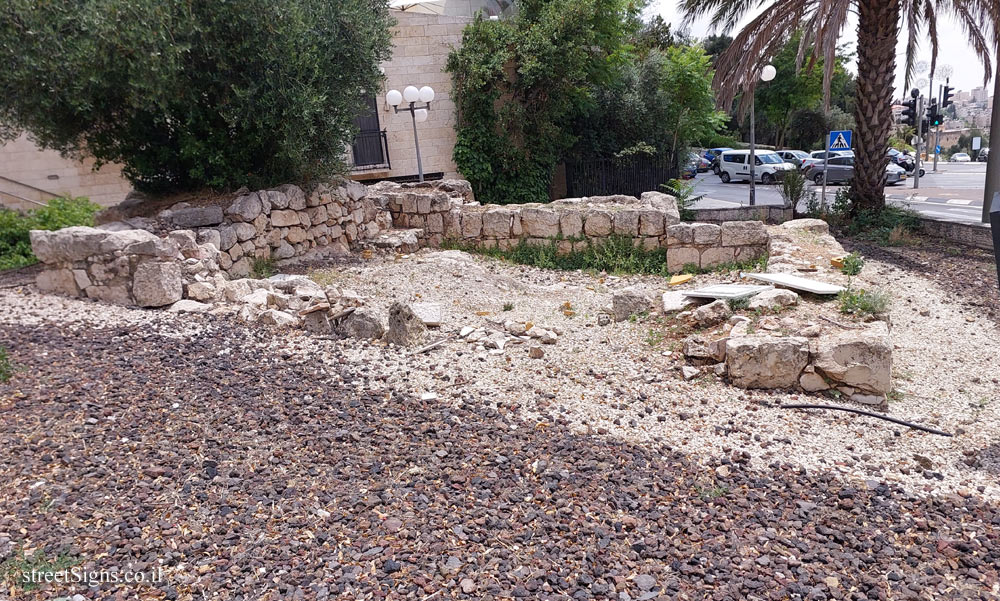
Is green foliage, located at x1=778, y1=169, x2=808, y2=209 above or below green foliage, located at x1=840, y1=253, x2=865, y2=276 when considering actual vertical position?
above

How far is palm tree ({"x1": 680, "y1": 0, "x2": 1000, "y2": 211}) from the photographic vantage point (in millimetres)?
10797

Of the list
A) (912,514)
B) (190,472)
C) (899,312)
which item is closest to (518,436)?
(190,472)

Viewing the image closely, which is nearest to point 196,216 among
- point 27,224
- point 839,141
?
point 27,224

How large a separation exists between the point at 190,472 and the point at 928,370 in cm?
551

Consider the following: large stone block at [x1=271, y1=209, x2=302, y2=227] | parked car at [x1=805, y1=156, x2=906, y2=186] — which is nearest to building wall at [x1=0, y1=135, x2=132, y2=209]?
large stone block at [x1=271, y1=209, x2=302, y2=227]

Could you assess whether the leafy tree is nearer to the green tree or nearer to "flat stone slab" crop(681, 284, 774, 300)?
the green tree

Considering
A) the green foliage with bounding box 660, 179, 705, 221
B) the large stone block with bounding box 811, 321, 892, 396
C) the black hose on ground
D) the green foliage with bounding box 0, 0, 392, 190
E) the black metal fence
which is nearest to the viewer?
the black hose on ground

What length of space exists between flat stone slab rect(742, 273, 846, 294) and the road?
27.8 feet

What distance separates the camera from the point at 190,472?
3.50 m

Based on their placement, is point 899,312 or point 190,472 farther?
point 899,312

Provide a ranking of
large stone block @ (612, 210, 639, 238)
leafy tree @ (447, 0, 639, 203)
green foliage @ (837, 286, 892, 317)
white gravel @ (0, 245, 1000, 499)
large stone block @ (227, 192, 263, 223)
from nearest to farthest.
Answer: white gravel @ (0, 245, 1000, 499)
green foliage @ (837, 286, 892, 317)
large stone block @ (227, 192, 263, 223)
large stone block @ (612, 210, 639, 238)
leafy tree @ (447, 0, 639, 203)

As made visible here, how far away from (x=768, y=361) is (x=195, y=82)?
7.37 metres

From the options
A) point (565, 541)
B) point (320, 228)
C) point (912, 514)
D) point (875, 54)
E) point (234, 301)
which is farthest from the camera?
point (875, 54)

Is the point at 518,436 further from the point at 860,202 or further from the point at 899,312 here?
the point at 860,202
